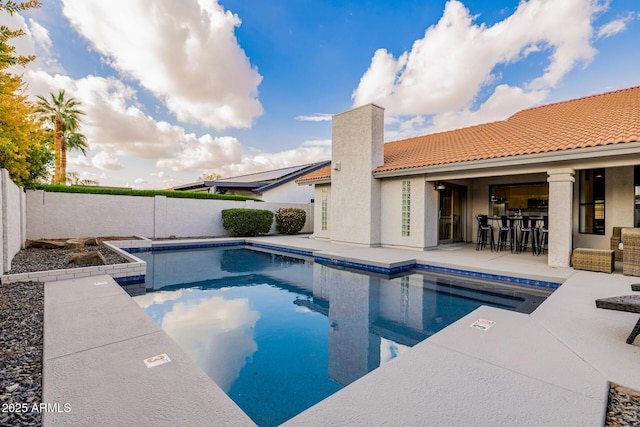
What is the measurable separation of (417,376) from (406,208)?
29.2 ft

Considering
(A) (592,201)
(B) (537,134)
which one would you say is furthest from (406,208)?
(A) (592,201)

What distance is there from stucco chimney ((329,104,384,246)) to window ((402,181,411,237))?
1067mm

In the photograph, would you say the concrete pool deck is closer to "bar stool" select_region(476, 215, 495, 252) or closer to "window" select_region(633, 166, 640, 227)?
"window" select_region(633, 166, 640, 227)

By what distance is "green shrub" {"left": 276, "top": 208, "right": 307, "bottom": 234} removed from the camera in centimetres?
1792

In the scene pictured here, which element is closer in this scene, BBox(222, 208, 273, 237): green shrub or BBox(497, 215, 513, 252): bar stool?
BBox(497, 215, 513, 252): bar stool

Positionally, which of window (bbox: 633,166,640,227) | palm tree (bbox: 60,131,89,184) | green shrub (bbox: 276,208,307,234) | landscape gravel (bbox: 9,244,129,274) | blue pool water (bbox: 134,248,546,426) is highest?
palm tree (bbox: 60,131,89,184)

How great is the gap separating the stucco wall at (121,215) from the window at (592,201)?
14.8m

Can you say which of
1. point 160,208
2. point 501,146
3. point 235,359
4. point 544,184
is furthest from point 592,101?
point 160,208

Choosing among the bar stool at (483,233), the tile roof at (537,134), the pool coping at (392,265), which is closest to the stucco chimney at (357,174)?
the tile roof at (537,134)

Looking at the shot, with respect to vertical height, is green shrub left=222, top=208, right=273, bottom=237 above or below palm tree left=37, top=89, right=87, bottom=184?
below

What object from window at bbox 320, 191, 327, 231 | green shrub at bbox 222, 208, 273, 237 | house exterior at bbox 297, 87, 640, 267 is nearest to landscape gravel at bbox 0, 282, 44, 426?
house exterior at bbox 297, 87, 640, 267

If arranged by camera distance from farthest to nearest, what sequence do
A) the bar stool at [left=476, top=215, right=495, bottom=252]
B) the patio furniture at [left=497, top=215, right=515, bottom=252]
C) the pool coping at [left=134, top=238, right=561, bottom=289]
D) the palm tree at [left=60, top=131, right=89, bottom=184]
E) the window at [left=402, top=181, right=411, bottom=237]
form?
the palm tree at [left=60, top=131, right=89, bottom=184] → the window at [left=402, top=181, right=411, bottom=237] → the bar stool at [left=476, top=215, right=495, bottom=252] → the patio furniture at [left=497, top=215, right=515, bottom=252] → the pool coping at [left=134, top=238, right=561, bottom=289]

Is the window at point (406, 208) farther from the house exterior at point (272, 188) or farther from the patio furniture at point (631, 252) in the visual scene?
the house exterior at point (272, 188)

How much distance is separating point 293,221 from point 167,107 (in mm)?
9953
